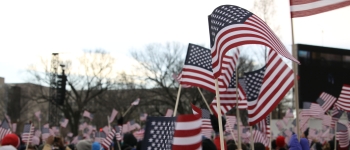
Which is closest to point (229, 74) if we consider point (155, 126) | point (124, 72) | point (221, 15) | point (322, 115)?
point (221, 15)

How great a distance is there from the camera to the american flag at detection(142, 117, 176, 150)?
5508 mm

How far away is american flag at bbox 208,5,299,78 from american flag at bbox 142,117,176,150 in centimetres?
129

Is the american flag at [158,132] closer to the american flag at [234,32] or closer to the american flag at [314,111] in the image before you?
the american flag at [234,32]

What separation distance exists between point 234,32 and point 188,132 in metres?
2.78

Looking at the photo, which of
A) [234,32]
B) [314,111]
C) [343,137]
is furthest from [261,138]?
[234,32]

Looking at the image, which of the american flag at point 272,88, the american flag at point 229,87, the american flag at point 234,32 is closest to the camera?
the american flag at point 234,32

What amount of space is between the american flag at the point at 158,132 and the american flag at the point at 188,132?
99 cm

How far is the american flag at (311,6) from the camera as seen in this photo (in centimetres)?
612

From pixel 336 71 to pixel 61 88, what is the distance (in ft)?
60.0

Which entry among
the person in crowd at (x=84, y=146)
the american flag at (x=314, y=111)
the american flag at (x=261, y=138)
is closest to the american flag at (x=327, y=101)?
the american flag at (x=314, y=111)

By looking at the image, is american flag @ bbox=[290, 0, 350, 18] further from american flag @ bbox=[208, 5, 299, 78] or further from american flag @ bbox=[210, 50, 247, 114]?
american flag @ bbox=[210, 50, 247, 114]

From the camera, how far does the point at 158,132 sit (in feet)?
18.3

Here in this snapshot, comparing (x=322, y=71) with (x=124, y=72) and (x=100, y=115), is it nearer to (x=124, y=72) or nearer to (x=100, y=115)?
(x=124, y=72)

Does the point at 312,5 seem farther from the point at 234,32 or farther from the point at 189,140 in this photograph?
the point at 189,140
